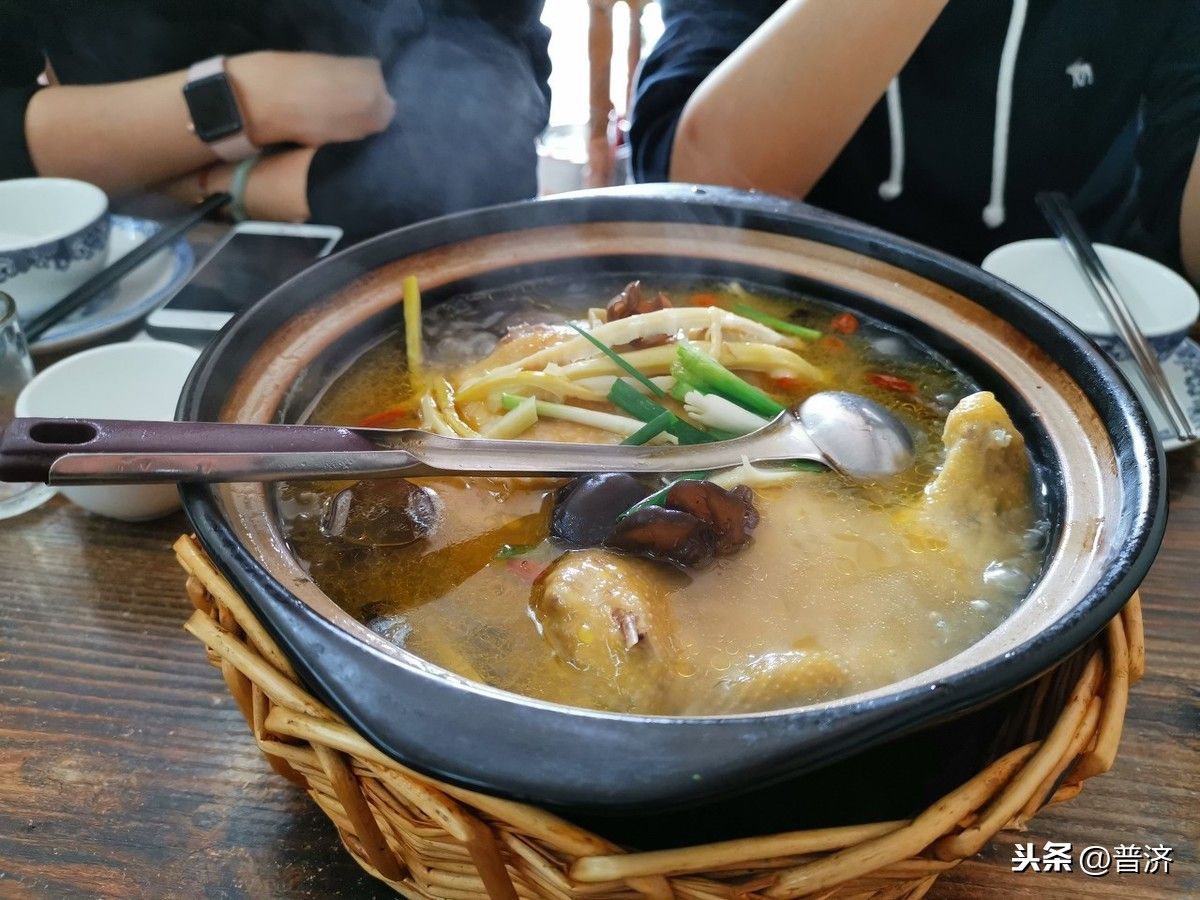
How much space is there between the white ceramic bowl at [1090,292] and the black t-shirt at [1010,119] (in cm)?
63

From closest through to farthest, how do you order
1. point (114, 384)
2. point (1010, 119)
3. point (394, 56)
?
point (114, 384), point (1010, 119), point (394, 56)

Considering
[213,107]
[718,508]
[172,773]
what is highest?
[213,107]

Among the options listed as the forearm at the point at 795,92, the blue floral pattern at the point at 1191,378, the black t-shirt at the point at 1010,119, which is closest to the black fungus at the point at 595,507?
the blue floral pattern at the point at 1191,378

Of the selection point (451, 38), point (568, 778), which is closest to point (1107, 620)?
point (568, 778)

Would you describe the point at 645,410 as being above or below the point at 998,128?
below

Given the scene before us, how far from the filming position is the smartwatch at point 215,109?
3.09 metres

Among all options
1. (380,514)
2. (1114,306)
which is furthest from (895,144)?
(380,514)

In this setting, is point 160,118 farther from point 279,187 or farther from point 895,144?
point 895,144

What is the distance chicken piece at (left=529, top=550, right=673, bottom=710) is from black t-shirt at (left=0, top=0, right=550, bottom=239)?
7.85ft

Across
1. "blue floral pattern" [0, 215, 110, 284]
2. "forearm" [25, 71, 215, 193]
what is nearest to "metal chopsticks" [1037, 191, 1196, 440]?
"blue floral pattern" [0, 215, 110, 284]

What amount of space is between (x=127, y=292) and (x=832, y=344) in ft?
6.70

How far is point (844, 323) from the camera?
185 centimetres

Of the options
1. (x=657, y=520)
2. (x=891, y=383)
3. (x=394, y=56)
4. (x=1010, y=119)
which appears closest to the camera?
(x=657, y=520)

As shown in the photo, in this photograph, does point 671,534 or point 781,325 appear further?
point 781,325
